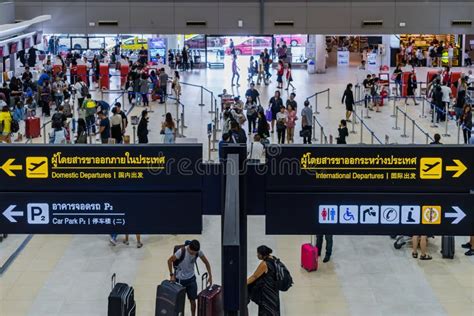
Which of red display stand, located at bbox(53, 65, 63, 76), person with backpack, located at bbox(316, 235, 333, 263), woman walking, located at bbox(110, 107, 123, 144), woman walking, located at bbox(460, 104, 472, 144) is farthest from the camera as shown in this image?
red display stand, located at bbox(53, 65, 63, 76)

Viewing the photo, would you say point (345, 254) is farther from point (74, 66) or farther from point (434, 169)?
point (74, 66)

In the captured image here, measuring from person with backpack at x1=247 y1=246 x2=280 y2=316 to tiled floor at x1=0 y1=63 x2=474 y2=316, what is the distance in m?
2.24

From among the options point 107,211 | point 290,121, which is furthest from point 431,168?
point 290,121

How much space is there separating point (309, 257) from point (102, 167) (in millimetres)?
7441

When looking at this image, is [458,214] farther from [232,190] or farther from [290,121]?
[290,121]

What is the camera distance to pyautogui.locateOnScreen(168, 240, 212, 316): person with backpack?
10633 millimetres

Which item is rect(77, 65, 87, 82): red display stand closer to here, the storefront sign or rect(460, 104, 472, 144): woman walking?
the storefront sign

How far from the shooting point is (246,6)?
3170 centimetres

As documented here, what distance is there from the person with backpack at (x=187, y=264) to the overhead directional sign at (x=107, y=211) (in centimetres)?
415

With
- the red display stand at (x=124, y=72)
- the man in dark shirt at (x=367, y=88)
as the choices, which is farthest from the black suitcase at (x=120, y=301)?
the red display stand at (x=124, y=72)

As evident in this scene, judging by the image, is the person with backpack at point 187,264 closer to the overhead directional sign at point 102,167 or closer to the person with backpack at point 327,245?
the person with backpack at point 327,245

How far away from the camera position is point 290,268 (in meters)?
13.5

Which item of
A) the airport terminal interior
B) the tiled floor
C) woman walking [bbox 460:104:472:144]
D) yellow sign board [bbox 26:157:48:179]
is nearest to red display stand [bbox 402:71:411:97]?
the airport terminal interior

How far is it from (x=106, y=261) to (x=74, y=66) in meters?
22.0
